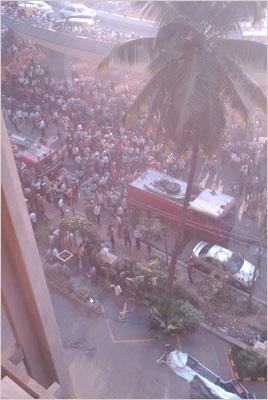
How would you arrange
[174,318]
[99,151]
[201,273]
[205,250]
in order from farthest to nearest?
[99,151]
[205,250]
[201,273]
[174,318]

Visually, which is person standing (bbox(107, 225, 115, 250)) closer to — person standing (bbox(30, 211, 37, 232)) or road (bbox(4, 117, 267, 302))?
road (bbox(4, 117, 267, 302))

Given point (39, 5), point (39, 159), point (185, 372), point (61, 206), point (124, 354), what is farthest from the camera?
point (39, 5)

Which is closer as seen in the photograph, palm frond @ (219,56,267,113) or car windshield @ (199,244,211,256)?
palm frond @ (219,56,267,113)

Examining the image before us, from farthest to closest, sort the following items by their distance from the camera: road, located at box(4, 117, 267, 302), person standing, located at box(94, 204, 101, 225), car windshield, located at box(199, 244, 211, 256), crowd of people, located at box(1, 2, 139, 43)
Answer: crowd of people, located at box(1, 2, 139, 43) → person standing, located at box(94, 204, 101, 225) → car windshield, located at box(199, 244, 211, 256) → road, located at box(4, 117, 267, 302)

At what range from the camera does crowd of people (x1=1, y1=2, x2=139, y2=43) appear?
120ft

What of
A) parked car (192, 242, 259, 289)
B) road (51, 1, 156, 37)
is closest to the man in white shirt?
parked car (192, 242, 259, 289)

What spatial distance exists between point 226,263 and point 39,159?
35.8 ft

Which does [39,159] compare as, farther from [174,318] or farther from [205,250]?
[174,318]

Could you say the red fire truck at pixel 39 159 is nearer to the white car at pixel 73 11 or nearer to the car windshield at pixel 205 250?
the car windshield at pixel 205 250

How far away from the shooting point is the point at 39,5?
48.2 m

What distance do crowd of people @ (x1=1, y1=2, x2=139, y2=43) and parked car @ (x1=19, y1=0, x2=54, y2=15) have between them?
1.06ft

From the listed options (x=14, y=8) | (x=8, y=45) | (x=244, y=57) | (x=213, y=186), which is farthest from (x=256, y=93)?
(x=14, y=8)

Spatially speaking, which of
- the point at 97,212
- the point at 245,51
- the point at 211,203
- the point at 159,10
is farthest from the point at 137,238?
the point at 159,10

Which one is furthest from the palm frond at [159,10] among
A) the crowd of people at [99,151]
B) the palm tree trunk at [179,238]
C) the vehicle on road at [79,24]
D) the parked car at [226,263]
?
the vehicle on road at [79,24]
